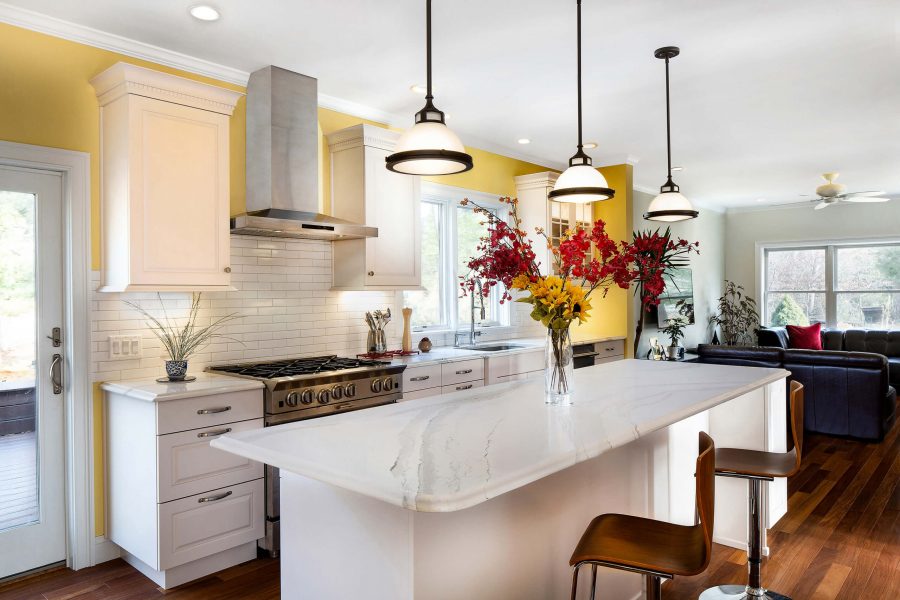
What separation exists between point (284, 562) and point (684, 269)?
849cm

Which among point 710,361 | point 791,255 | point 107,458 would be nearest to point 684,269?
point 791,255

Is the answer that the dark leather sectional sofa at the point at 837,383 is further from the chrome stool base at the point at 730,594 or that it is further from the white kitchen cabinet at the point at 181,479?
the white kitchen cabinet at the point at 181,479

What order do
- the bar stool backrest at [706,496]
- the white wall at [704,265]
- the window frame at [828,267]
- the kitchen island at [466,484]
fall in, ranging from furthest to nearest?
the white wall at [704,265] < the window frame at [828,267] < the bar stool backrest at [706,496] < the kitchen island at [466,484]

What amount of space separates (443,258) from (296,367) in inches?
85.4

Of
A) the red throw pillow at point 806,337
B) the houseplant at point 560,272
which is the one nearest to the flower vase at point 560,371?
the houseplant at point 560,272

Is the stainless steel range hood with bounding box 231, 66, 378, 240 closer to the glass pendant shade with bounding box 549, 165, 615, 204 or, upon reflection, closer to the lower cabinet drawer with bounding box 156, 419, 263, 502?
the lower cabinet drawer with bounding box 156, 419, 263, 502

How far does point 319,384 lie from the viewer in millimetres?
3451

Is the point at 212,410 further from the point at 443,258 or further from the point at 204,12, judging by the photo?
the point at 443,258

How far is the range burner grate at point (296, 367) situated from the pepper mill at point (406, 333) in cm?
67

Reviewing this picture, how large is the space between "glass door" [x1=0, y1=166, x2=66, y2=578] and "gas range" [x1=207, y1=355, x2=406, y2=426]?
0.84 metres

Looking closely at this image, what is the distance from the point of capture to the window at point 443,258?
533 centimetres

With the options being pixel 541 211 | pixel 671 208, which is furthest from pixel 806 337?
pixel 671 208

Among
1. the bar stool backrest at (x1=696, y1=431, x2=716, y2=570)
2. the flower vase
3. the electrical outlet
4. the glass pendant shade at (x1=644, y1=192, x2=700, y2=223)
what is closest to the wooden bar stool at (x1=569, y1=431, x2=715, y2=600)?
Result: the bar stool backrest at (x1=696, y1=431, x2=716, y2=570)

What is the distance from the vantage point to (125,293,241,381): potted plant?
334cm
